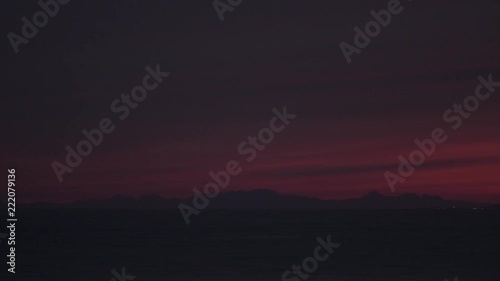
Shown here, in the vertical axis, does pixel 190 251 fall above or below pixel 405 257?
above

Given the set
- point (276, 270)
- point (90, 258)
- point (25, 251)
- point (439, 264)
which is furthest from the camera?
point (25, 251)

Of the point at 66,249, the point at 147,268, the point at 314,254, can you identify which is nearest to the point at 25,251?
the point at 66,249

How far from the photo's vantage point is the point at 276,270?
39188mm

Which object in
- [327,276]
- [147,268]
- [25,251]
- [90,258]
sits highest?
[25,251]

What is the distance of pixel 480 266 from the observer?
135 feet

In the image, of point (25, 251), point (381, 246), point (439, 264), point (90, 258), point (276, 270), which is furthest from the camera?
point (381, 246)

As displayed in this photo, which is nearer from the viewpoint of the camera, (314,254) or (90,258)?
(90,258)

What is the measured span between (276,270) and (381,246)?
1936cm

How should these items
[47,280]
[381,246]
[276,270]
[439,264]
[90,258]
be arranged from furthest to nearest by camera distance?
[381,246], [90,258], [439,264], [276,270], [47,280]

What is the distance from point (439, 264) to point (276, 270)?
369 inches

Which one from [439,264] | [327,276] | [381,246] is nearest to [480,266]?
[439,264]

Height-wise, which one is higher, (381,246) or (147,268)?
(381,246)

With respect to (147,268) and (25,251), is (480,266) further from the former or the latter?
(25,251)

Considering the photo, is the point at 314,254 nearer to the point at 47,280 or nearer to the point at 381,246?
the point at 381,246
